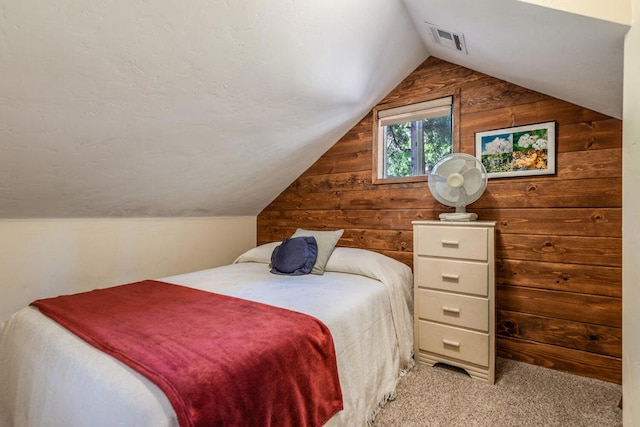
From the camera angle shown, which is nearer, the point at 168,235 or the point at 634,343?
the point at 634,343

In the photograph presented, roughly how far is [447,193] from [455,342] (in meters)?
0.99

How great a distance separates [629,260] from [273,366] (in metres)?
1.34

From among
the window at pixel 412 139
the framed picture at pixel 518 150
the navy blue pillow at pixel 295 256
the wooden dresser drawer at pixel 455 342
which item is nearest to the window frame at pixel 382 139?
the window at pixel 412 139

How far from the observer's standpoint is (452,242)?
196 cm

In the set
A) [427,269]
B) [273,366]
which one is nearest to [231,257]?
[427,269]

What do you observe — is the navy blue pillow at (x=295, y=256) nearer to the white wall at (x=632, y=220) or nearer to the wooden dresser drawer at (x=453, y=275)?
the wooden dresser drawer at (x=453, y=275)

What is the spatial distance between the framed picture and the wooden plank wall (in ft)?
0.15

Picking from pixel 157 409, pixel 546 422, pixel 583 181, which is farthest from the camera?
pixel 583 181

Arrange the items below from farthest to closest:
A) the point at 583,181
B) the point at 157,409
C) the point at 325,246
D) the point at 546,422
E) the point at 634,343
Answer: the point at 325,246, the point at 583,181, the point at 546,422, the point at 634,343, the point at 157,409

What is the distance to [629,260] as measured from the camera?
1.08 metres

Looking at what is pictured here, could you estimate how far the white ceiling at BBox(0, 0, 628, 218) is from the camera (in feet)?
3.91

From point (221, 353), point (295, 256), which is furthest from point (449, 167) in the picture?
point (221, 353)

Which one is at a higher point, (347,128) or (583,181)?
(347,128)

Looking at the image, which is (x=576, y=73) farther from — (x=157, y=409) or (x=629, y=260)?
(x=157, y=409)
